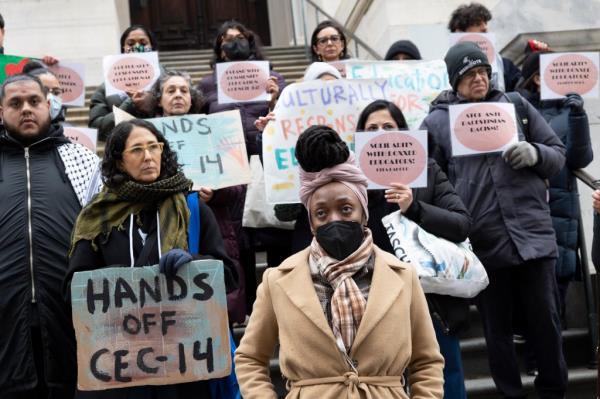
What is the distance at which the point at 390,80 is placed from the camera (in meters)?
7.32

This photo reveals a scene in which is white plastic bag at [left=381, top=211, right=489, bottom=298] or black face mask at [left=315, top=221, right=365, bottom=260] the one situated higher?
black face mask at [left=315, top=221, right=365, bottom=260]

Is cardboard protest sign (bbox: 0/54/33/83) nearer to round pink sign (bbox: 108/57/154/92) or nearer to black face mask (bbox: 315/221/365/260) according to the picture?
round pink sign (bbox: 108/57/154/92)

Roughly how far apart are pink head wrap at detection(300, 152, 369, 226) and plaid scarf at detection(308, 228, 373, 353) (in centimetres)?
20

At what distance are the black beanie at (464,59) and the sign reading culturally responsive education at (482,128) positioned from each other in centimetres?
22

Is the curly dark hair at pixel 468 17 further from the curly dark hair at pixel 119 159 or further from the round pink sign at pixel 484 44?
the curly dark hair at pixel 119 159

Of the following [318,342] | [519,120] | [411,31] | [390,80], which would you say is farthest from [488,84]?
[411,31]

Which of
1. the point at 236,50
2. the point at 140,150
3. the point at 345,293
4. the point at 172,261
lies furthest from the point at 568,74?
the point at 345,293

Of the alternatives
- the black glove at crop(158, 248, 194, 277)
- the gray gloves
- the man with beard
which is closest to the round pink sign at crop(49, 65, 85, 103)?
the man with beard

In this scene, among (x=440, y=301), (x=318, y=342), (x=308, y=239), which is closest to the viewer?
(x=318, y=342)

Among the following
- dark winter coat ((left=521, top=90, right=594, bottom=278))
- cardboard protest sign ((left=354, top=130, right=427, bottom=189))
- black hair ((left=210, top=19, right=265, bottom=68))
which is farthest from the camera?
black hair ((left=210, top=19, right=265, bottom=68))

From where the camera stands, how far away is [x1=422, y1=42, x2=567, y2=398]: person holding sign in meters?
5.78

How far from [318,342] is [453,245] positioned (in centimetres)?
170

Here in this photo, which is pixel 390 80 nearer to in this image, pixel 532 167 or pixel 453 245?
pixel 532 167

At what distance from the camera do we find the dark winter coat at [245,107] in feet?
22.6
